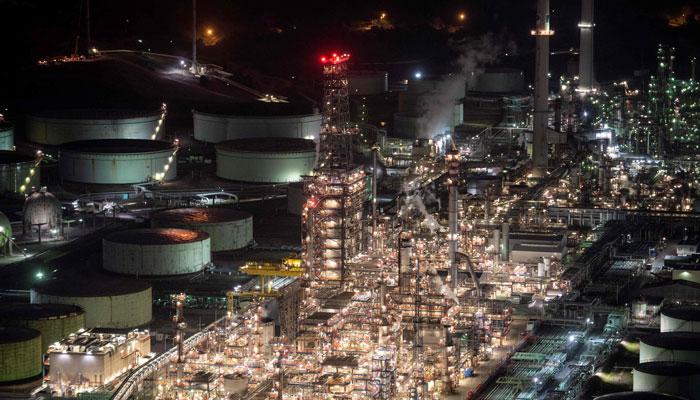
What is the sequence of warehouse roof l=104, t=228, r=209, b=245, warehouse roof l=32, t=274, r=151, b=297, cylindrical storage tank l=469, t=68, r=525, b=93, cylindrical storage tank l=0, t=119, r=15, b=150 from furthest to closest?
cylindrical storage tank l=469, t=68, r=525, b=93, cylindrical storage tank l=0, t=119, r=15, b=150, warehouse roof l=104, t=228, r=209, b=245, warehouse roof l=32, t=274, r=151, b=297

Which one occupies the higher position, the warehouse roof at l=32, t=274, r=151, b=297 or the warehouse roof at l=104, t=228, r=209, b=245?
the warehouse roof at l=104, t=228, r=209, b=245

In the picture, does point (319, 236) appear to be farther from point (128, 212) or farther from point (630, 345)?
point (128, 212)

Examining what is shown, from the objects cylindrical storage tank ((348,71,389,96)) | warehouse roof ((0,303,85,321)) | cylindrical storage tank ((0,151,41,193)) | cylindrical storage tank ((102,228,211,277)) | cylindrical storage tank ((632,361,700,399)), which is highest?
cylindrical storage tank ((348,71,389,96))

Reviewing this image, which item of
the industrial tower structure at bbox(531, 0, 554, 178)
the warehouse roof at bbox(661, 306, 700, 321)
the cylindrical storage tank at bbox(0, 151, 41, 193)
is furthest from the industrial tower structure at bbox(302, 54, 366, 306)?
the cylindrical storage tank at bbox(0, 151, 41, 193)

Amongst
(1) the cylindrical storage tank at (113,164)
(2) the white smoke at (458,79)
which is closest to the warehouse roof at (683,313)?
(1) the cylindrical storage tank at (113,164)

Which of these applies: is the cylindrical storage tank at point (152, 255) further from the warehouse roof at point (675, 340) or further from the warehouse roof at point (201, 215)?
the warehouse roof at point (675, 340)

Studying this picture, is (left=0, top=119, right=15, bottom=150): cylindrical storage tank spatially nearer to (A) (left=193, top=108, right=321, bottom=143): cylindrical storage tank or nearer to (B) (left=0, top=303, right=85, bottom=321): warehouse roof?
(A) (left=193, top=108, right=321, bottom=143): cylindrical storage tank

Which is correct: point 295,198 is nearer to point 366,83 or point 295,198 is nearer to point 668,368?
point 366,83

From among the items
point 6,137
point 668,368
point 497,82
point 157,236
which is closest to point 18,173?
point 6,137
